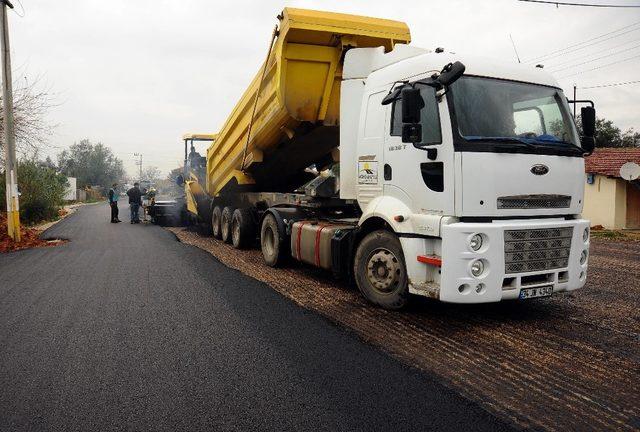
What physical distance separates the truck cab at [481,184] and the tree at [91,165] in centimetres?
7262

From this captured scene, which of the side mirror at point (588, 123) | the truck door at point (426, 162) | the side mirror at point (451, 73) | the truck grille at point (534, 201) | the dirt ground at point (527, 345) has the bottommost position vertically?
the dirt ground at point (527, 345)

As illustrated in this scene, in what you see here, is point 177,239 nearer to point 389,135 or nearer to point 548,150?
point 389,135

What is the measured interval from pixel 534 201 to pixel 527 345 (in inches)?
55.6

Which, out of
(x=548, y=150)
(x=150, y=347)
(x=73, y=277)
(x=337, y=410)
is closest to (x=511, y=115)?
(x=548, y=150)

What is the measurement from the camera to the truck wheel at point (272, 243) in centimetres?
800

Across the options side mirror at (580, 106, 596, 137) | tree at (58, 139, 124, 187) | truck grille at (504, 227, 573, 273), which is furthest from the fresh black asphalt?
tree at (58, 139, 124, 187)

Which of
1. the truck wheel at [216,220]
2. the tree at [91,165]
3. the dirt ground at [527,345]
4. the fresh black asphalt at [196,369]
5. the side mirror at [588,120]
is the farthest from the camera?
the tree at [91,165]

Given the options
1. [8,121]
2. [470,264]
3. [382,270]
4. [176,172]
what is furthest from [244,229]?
[176,172]

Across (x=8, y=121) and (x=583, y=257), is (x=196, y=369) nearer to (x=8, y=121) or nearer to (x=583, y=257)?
(x=583, y=257)

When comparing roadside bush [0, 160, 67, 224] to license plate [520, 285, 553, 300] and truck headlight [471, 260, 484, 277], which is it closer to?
truck headlight [471, 260, 484, 277]

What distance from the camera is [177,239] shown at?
1270cm

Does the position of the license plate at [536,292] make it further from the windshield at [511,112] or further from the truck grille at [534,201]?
the windshield at [511,112]

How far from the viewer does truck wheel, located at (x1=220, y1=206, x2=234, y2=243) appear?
1116 cm

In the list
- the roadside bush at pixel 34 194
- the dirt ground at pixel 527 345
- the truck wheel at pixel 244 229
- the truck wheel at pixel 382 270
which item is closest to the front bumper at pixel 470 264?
the dirt ground at pixel 527 345
